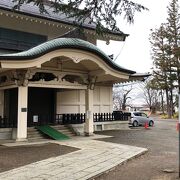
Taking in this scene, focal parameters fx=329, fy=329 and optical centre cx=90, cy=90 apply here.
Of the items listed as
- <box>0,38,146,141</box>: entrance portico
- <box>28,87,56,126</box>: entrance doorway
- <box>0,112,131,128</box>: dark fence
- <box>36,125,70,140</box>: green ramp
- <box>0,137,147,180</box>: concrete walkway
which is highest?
<box>0,38,146,141</box>: entrance portico

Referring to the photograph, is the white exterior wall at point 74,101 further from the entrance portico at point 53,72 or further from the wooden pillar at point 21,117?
the wooden pillar at point 21,117

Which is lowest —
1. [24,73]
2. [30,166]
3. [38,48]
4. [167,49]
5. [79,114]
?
[30,166]

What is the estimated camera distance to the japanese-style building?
16.8 meters

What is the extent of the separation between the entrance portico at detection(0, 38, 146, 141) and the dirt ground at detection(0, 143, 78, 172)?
6.29ft

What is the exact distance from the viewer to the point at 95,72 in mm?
19797

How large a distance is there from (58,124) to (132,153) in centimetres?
890

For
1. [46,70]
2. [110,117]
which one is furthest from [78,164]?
[110,117]

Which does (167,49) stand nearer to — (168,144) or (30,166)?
(168,144)

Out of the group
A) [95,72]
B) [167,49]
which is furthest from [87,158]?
[167,49]

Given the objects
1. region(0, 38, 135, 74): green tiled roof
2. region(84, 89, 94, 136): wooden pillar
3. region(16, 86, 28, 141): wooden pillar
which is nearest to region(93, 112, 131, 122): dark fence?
region(84, 89, 94, 136): wooden pillar

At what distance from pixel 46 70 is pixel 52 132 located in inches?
145

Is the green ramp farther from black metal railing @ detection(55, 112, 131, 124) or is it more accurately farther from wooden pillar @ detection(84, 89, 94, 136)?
black metal railing @ detection(55, 112, 131, 124)

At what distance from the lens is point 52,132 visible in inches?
758

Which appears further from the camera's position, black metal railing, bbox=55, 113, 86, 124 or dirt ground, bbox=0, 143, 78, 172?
black metal railing, bbox=55, 113, 86, 124
